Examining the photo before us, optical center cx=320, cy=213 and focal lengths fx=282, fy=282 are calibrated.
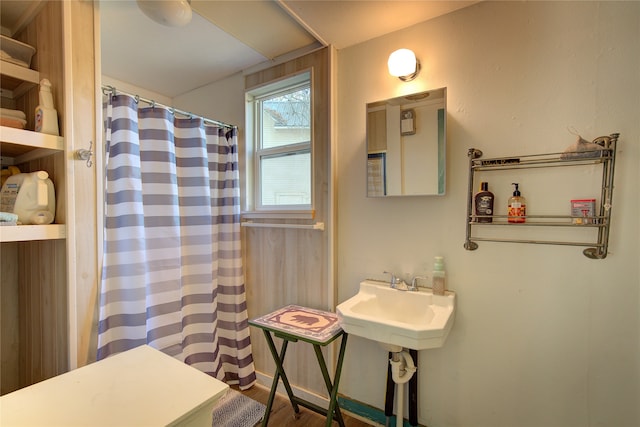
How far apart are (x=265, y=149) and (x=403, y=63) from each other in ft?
3.58

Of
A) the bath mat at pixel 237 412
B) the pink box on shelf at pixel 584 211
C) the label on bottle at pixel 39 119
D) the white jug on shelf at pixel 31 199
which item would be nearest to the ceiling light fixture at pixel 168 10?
the label on bottle at pixel 39 119

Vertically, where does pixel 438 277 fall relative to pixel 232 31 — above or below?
below

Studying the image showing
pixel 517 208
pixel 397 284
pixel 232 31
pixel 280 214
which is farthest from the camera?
pixel 280 214

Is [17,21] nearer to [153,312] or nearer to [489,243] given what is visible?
[153,312]

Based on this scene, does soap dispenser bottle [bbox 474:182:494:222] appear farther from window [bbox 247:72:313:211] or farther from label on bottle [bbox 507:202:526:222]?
window [bbox 247:72:313:211]

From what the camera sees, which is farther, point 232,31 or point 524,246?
point 232,31

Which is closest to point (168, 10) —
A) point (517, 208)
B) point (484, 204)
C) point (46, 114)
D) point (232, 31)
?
point (232, 31)

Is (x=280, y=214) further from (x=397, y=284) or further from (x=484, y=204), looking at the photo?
(x=484, y=204)

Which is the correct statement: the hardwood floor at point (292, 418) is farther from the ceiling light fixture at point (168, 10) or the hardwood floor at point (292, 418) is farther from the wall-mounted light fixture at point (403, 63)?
the ceiling light fixture at point (168, 10)

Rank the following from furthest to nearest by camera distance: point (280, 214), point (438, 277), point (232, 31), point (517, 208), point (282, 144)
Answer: point (282, 144), point (280, 214), point (232, 31), point (438, 277), point (517, 208)

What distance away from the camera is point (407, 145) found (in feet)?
4.78

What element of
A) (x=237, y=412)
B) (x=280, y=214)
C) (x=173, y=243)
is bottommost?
(x=237, y=412)

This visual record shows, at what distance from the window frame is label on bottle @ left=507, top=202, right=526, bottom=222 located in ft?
3.41

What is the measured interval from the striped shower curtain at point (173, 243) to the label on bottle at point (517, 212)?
165 cm
